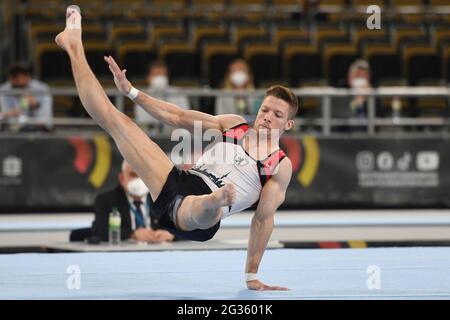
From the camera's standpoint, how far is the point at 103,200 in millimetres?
10922

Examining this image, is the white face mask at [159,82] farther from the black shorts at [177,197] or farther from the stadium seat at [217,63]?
the black shorts at [177,197]

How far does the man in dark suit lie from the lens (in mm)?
10961

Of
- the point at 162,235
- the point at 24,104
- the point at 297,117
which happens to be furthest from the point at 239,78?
the point at 162,235

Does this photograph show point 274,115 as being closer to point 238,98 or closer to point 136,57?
point 238,98

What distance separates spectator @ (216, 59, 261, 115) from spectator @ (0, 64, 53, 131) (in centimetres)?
241

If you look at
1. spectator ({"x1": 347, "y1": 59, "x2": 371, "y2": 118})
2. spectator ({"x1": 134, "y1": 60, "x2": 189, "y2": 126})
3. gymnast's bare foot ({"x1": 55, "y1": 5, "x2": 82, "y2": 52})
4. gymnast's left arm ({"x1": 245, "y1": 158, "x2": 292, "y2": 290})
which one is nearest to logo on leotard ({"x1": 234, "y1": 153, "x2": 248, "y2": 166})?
gymnast's left arm ({"x1": 245, "y1": 158, "x2": 292, "y2": 290})

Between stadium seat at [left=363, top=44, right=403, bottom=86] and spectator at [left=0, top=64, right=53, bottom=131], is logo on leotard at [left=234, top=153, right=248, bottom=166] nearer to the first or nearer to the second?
spectator at [left=0, top=64, right=53, bottom=131]

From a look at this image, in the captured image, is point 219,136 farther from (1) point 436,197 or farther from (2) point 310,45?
(2) point 310,45

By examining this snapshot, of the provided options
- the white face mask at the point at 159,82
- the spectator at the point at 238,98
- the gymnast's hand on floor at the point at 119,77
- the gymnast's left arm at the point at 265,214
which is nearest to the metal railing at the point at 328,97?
the spectator at the point at 238,98

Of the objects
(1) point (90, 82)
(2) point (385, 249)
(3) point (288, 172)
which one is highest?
(1) point (90, 82)
